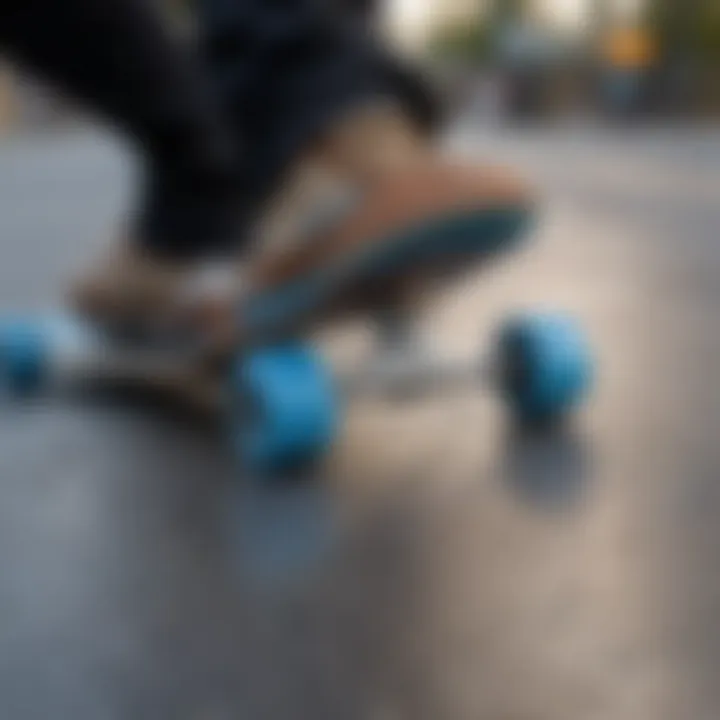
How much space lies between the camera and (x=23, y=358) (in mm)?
1523

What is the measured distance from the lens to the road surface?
76cm

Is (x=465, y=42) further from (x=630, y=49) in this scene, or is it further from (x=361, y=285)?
(x=361, y=285)

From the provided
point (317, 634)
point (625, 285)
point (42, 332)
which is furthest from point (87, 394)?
point (625, 285)

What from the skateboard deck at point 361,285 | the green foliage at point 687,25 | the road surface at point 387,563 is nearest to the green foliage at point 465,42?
the green foliage at point 687,25

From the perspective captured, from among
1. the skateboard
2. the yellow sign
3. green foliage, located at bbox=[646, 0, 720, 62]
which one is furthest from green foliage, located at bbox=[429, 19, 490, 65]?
the skateboard

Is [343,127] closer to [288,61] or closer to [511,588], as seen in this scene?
[288,61]

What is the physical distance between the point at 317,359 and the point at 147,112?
0.23m

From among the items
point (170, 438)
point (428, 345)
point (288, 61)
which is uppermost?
point (288, 61)

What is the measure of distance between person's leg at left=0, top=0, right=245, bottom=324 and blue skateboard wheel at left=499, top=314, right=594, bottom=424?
249 mm

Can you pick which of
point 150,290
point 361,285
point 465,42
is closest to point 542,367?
point 361,285

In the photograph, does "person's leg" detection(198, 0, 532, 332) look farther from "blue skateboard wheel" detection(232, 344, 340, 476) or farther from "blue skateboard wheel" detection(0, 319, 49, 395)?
"blue skateboard wheel" detection(0, 319, 49, 395)

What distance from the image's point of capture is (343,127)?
125 cm

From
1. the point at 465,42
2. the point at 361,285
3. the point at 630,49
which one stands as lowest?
the point at 361,285

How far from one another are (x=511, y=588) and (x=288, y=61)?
569 millimetres
